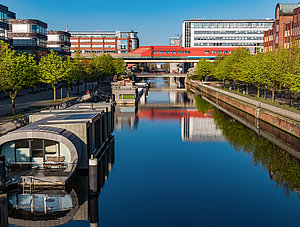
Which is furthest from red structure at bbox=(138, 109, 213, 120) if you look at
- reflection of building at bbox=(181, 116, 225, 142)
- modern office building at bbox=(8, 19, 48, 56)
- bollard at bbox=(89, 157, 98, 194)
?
modern office building at bbox=(8, 19, 48, 56)

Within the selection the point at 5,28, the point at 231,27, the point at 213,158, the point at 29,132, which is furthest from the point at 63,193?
the point at 231,27

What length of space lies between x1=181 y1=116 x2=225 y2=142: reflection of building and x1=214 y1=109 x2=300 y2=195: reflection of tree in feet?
3.57

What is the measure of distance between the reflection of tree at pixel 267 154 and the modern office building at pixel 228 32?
439 ft

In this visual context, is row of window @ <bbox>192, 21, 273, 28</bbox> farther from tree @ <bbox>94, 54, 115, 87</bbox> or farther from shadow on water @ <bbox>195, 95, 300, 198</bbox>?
shadow on water @ <bbox>195, 95, 300, 198</bbox>

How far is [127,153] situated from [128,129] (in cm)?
1239

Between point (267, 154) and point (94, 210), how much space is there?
19.5m

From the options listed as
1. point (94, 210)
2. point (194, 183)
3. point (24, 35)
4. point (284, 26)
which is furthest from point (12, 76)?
point (284, 26)

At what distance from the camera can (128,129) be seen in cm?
4575

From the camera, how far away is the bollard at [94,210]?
60.6 ft

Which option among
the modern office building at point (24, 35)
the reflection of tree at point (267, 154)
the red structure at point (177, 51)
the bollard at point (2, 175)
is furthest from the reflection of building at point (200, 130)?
the red structure at point (177, 51)

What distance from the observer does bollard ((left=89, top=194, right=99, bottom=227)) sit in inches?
728

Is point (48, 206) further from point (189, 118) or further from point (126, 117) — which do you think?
point (189, 118)

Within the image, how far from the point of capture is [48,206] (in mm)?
19766

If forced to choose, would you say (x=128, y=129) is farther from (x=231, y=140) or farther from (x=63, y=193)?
(x=63, y=193)
